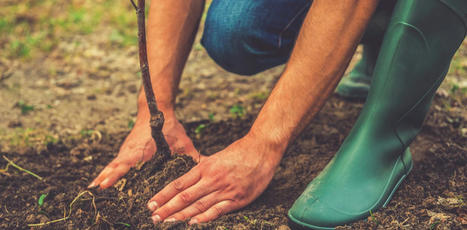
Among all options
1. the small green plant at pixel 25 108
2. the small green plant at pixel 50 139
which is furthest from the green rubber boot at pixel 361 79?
the small green plant at pixel 25 108

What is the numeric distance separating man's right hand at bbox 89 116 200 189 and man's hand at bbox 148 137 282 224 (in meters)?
0.22

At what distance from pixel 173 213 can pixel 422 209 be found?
Answer: 0.79m

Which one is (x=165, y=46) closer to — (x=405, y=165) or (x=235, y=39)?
(x=235, y=39)

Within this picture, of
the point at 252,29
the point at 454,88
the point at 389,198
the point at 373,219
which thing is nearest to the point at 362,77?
the point at 454,88

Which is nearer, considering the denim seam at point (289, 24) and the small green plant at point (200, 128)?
the denim seam at point (289, 24)

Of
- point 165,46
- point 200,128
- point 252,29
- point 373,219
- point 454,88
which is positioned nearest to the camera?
point 373,219

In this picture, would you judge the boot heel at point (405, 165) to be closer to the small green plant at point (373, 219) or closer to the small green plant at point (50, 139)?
the small green plant at point (373, 219)

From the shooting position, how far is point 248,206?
1.58m

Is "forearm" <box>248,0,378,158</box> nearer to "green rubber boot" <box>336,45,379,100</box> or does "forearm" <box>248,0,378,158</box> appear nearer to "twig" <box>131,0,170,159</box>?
"twig" <box>131,0,170,159</box>

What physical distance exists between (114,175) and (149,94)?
355 mm

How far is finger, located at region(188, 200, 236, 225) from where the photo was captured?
147 cm

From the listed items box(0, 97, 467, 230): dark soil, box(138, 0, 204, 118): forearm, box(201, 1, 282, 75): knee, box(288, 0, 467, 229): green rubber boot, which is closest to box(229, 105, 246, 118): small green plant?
box(0, 97, 467, 230): dark soil

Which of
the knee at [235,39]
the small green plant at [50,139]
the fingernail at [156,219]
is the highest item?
the knee at [235,39]

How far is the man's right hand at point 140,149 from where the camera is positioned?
1682 mm
